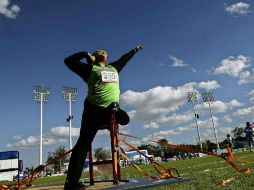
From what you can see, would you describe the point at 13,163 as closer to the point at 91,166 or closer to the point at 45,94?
the point at 91,166

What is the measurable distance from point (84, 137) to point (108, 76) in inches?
49.2

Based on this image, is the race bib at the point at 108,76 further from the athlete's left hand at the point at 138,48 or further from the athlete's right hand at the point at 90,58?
the athlete's left hand at the point at 138,48

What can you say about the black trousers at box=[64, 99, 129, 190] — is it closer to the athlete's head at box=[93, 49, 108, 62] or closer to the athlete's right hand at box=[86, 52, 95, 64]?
the athlete's right hand at box=[86, 52, 95, 64]

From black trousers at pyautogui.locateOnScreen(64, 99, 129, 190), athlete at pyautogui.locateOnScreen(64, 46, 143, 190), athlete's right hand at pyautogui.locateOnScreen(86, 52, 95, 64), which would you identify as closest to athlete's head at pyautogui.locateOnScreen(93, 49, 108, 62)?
athlete at pyautogui.locateOnScreen(64, 46, 143, 190)

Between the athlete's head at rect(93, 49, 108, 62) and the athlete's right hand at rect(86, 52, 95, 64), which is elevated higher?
the athlete's head at rect(93, 49, 108, 62)

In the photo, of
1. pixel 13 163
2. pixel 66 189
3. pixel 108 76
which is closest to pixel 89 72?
pixel 108 76

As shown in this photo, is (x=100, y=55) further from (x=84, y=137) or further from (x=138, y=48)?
(x=84, y=137)

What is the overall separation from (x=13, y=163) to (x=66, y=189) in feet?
17.4

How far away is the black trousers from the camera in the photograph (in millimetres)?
5746

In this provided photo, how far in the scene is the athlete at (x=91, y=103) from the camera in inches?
228

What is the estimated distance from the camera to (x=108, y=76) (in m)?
6.21

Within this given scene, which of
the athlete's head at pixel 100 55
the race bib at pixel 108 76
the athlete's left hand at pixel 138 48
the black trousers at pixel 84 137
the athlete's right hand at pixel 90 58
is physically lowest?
the black trousers at pixel 84 137

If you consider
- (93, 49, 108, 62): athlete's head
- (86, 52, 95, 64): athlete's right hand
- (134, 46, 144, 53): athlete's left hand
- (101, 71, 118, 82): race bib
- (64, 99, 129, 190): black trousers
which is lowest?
(64, 99, 129, 190): black trousers

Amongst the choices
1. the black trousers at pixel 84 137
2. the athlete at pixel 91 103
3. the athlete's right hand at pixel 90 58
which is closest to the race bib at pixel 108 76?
the athlete at pixel 91 103
